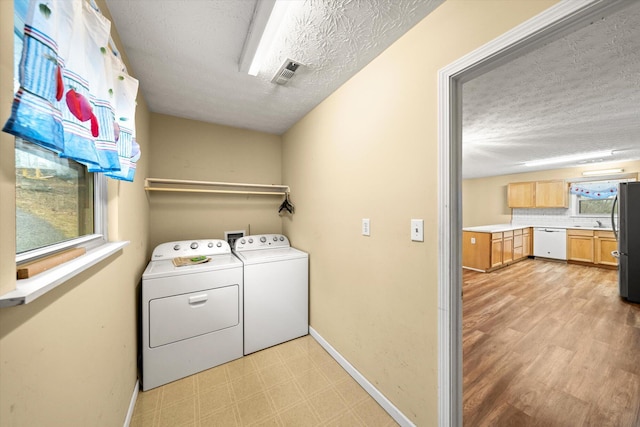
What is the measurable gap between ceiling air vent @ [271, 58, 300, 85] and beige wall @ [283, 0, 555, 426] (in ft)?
1.48

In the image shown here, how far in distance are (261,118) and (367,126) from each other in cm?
138

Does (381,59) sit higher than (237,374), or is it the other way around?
(381,59)

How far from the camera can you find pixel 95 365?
96 centimetres

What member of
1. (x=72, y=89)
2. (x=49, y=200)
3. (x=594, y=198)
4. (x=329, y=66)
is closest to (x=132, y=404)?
(x=49, y=200)

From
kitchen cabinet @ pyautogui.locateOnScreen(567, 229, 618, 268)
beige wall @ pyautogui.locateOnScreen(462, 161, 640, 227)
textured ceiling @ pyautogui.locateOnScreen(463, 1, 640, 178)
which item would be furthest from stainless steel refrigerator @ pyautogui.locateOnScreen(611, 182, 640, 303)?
beige wall @ pyautogui.locateOnScreen(462, 161, 640, 227)

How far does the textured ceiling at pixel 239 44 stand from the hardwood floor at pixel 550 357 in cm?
252

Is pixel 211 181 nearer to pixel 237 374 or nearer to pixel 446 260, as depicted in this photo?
pixel 237 374

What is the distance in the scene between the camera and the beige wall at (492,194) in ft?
18.3

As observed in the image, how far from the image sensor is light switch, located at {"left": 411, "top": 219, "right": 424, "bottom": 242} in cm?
126

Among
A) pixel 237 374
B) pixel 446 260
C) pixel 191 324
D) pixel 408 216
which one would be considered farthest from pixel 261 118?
pixel 237 374

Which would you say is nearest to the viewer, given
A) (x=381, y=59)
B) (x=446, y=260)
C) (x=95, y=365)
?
(x=95, y=365)

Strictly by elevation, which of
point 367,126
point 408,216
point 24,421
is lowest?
point 24,421

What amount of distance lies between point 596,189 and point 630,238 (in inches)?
116

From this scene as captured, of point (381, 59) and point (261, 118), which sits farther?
point (261, 118)
